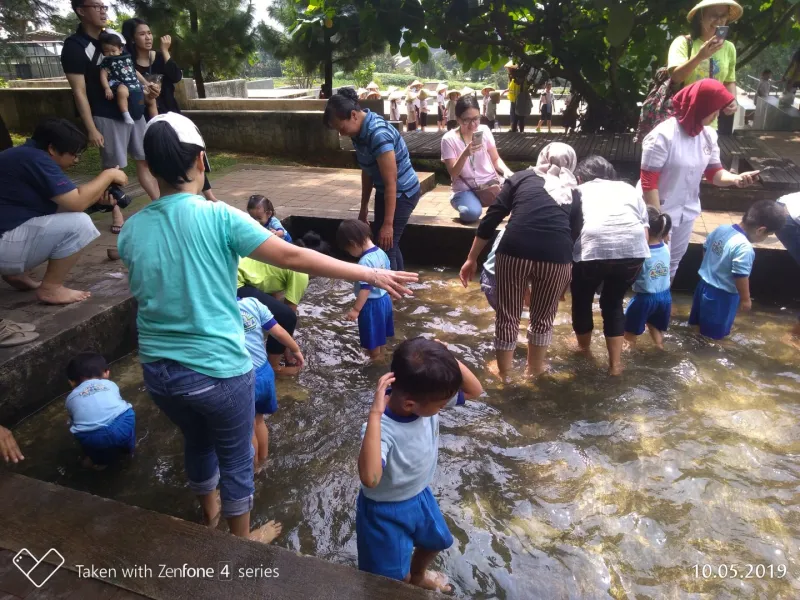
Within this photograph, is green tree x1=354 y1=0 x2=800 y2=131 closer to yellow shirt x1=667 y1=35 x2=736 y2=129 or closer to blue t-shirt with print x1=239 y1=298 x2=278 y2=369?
yellow shirt x1=667 y1=35 x2=736 y2=129

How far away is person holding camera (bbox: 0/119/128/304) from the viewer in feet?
12.2

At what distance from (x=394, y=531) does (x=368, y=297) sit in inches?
80.3

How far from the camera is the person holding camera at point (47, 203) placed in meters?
3.73

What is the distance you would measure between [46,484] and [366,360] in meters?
2.18

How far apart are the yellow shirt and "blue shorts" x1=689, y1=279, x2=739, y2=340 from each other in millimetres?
1540

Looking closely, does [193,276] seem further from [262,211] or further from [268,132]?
[268,132]

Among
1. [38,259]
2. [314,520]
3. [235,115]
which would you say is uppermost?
[235,115]

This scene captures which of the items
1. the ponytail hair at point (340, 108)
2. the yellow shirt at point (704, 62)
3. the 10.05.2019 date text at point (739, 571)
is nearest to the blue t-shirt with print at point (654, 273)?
the yellow shirt at point (704, 62)

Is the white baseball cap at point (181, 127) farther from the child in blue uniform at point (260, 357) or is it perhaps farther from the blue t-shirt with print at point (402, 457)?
the blue t-shirt with print at point (402, 457)

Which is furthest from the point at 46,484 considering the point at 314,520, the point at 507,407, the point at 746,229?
the point at 746,229

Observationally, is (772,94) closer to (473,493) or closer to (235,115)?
(235,115)

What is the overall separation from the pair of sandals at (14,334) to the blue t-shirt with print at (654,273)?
389 cm

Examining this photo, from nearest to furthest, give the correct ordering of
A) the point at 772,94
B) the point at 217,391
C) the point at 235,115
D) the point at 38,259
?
the point at 217,391
the point at 38,259
the point at 235,115
the point at 772,94

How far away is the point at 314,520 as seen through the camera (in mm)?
2715
